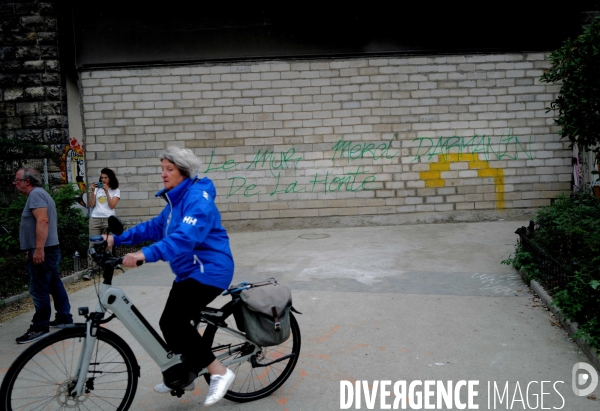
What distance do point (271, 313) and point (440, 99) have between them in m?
9.48

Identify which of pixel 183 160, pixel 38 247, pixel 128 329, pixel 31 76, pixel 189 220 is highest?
pixel 31 76

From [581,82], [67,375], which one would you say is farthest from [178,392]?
[581,82]

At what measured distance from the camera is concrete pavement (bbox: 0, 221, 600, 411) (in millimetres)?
3779

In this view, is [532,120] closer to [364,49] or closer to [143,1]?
[364,49]

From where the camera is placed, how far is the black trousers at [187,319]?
3219 millimetres

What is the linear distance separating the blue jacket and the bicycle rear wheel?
0.47m

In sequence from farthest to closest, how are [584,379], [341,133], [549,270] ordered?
[341,133] < [549,270] < [584,379]

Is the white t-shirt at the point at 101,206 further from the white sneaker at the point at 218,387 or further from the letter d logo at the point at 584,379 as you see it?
the letter d logo at the point at 584,379

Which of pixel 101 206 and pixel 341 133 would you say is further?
pixel 341 133

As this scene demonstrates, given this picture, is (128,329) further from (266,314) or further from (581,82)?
(581,82)

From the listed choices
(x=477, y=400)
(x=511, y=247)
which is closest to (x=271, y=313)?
(x=477, y=400)

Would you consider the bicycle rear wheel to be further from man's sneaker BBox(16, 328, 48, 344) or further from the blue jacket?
man's sneaker BBox(16, 328, 48, 344)

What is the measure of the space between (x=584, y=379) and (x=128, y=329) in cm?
330

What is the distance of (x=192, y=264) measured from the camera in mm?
3260
